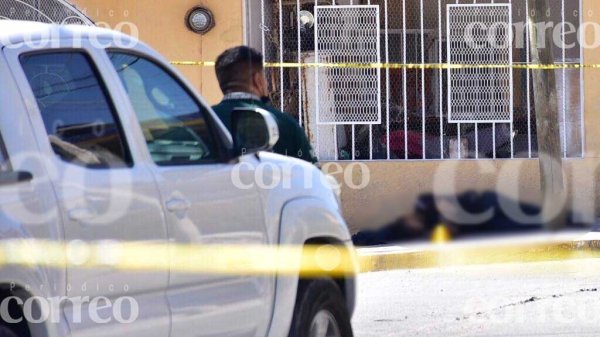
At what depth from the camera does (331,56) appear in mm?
17797

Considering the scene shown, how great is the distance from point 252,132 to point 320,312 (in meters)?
0.99

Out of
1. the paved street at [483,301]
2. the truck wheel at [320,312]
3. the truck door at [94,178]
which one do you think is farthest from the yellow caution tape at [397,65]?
the truck door at [94,178]

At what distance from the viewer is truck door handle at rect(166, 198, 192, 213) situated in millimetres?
5316

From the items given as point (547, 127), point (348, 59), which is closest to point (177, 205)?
point (547, 127)

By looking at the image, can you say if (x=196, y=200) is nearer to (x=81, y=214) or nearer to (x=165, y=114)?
(x=165, y=114)

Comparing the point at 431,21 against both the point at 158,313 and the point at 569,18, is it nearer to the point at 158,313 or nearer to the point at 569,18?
the point at 569,18

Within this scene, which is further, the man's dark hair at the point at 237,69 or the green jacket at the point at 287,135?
the man's dark hair at the point at 237,69

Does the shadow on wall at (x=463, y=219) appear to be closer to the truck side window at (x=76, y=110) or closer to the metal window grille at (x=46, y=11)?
the metal window grille at (x=46, y=11)

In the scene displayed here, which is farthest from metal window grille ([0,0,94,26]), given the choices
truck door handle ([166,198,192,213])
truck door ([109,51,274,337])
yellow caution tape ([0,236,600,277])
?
truck door handle ([166,198,192,213])

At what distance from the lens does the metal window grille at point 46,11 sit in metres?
16.3

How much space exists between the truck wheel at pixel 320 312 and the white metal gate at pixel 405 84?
11152 mm

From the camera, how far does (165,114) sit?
5719 millimetres

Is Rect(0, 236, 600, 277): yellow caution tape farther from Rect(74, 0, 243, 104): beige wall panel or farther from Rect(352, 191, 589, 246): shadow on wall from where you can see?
Rect(74, 0, 243, 104): beige wall panel

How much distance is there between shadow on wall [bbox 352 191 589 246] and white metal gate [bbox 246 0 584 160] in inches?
23.7
